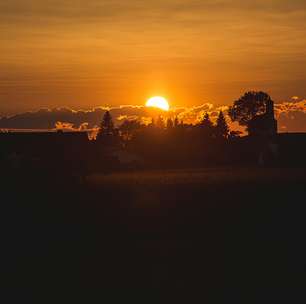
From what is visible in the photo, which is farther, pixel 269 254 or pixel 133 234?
pixel 133 234

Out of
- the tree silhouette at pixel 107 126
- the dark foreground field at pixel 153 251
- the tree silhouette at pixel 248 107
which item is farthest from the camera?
the tree silhouette at pixel 107 126

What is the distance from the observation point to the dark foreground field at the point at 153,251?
1235 centimetres

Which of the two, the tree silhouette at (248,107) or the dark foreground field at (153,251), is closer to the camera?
the dark foreground field at (153,251)

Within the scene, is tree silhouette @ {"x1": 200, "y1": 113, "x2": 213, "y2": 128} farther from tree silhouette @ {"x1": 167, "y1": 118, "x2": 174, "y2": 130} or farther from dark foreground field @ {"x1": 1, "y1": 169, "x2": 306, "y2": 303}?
dark foreground field @ {"x1": 1, "y1": 169, "x2": 306, "y2": 303}

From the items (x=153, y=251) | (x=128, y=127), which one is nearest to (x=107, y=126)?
(x=128, y=127)

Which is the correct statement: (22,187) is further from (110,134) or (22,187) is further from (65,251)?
(110,134)

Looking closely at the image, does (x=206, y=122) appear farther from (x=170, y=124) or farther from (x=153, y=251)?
(x=153, y=251)

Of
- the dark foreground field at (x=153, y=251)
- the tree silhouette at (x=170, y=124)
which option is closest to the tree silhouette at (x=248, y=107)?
the tree silhouette at (x=170, y=124)

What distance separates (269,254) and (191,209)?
9.56 metres

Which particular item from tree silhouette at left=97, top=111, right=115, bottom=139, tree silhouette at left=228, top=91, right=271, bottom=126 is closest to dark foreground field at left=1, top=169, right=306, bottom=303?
tree silhouette at left=228, top=91, right=271, bottom=126

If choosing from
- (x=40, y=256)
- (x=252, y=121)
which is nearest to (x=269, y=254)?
(x=40, y=256)

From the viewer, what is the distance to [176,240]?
1734 centimetres

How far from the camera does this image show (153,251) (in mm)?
15938

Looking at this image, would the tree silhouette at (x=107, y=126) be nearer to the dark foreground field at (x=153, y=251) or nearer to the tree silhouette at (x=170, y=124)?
the tree silhouette at (x=170, y=124)
